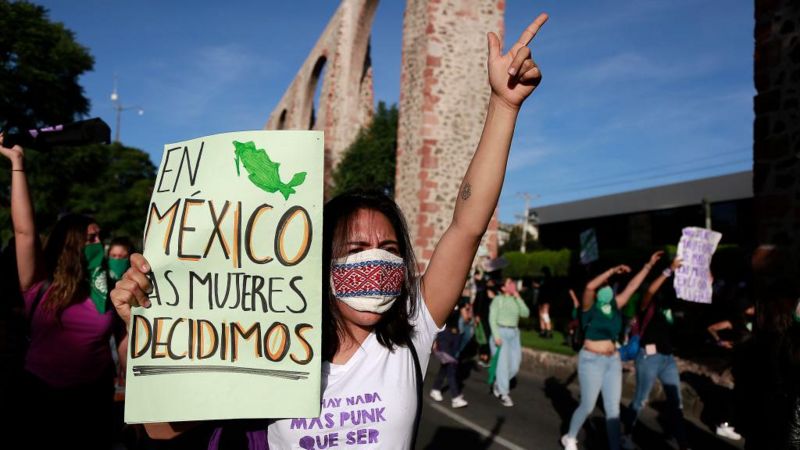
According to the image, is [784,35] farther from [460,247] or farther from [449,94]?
[449,94]

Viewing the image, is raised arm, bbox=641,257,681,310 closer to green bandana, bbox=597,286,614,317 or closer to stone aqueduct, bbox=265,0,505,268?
green bandana, bbox=597,286,614,317

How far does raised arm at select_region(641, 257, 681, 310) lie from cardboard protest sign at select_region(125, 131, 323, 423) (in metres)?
4.83

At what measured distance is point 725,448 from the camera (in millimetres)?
5562

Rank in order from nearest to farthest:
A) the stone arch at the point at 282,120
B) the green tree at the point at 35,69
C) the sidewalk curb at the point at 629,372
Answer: the sidewalk curb at the point at 629,372, the green tree at the point at 35,69, the stone arch at the point at 282,120

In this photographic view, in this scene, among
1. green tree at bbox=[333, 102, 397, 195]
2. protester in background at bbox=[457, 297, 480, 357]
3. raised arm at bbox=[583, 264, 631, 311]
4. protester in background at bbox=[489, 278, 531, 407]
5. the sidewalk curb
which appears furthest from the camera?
green tree at bbox=[333, 102, 397, 195]

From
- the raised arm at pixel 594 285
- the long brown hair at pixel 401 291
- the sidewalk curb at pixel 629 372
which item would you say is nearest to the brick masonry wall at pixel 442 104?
the sidewalk curb at pixel 629 372

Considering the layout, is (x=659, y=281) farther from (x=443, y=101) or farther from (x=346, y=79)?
(x=346, y=79)

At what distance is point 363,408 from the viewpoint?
5.28 feet

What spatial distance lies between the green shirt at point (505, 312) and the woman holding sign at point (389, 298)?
6.34 meters

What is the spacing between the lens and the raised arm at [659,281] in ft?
18.1

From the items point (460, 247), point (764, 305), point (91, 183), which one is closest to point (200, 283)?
point (460, 247)

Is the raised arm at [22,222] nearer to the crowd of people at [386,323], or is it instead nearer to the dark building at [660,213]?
the crowd of people at [386,323]

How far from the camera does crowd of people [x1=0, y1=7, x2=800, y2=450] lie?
166 cm

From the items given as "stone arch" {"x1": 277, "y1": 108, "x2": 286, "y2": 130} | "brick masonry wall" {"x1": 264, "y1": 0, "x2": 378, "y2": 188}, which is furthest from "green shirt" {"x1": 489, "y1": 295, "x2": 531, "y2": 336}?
"stone arch" {"x1": 277, "y1": 108, "x2": 286, "y2": 130}
